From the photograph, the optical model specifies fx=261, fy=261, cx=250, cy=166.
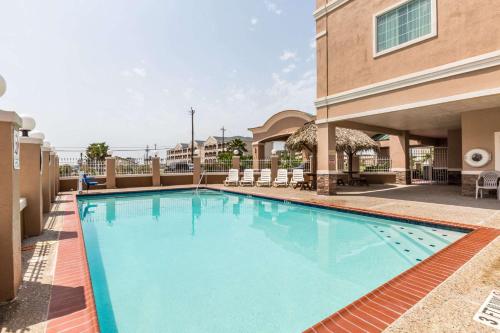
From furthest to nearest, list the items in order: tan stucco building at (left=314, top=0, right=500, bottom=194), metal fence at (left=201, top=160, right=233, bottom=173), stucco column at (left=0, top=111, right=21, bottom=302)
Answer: metal fence at (left=201, top=160, right=233, bottom=173) < tan stucco building at (left=314, top=0, right=500, bottom=194) < stucco column at (left=0, top=111, right=21, bottom=302)

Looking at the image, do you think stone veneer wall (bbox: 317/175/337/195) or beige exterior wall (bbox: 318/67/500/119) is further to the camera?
stone veneer wall (bbox: 317/175/337/195)

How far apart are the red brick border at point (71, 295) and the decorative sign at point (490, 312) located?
3537 millimetres

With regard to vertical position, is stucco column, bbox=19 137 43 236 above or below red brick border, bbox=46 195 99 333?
above

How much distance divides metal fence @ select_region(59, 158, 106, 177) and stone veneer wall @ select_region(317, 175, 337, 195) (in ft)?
41.3

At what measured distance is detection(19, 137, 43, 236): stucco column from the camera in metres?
5.07

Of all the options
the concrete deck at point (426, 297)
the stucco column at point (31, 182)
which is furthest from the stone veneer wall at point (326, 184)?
the stucco column at point (31, 182)

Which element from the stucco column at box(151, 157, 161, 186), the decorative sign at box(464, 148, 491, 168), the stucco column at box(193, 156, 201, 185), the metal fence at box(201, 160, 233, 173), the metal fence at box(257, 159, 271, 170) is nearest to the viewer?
the decorative sign at box(464, 148, 491, 168)

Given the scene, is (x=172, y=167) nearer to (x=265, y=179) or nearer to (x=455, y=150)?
(x=265, y=179)

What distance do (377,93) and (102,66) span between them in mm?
12076

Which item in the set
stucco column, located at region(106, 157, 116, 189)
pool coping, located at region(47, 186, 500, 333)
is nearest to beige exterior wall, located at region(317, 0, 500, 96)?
pool coping, located at region(47, 186, 500, 333)

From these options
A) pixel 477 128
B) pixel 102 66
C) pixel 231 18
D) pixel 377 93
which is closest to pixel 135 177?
pixel 102 66

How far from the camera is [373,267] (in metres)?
4.70

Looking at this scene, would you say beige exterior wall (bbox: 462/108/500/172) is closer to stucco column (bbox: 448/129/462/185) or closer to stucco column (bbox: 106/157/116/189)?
stucco column (bbox: 448/129/462/185)

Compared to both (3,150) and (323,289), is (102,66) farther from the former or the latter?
(323,289)
